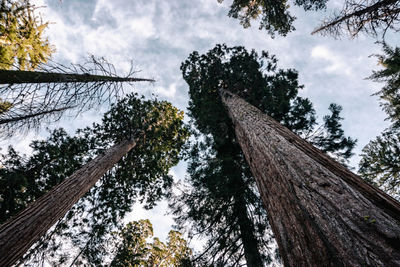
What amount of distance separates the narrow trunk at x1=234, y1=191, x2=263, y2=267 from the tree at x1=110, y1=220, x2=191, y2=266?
15.4 feet

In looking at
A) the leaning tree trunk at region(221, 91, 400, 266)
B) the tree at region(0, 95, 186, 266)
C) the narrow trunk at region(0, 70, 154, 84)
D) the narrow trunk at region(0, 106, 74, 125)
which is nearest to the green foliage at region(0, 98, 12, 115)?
the narrow trunk at region(0, 106, 74, 125)

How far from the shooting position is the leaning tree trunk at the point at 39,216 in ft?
7.67

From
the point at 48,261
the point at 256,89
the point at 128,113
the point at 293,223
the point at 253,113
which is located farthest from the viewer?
the point at 128,113

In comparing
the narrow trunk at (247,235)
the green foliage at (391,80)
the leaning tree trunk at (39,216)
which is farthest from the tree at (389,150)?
the leaning tree trunk at (39,216)

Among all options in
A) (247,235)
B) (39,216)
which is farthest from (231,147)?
(39,216)

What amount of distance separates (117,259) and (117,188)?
132 inches

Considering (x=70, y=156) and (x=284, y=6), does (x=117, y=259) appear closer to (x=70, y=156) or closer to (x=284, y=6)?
(x=70, y=156)

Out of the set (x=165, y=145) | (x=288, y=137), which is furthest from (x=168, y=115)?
(x=288, y=137)

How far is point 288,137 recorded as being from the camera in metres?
2.04

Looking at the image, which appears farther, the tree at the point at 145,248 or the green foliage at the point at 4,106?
the tree at the point at 145,248

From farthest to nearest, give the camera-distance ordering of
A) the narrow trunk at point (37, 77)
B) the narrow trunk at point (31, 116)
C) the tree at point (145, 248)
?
the tree at point (145, 248)
the narrow trunk at point (31, 116)
the narrow trunk at point (37, 77)

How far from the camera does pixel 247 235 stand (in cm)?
507

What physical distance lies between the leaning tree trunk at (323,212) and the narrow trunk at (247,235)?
3.97 meters

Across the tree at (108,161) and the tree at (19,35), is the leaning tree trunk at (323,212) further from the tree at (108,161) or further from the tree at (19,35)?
the tree at (19,35)
